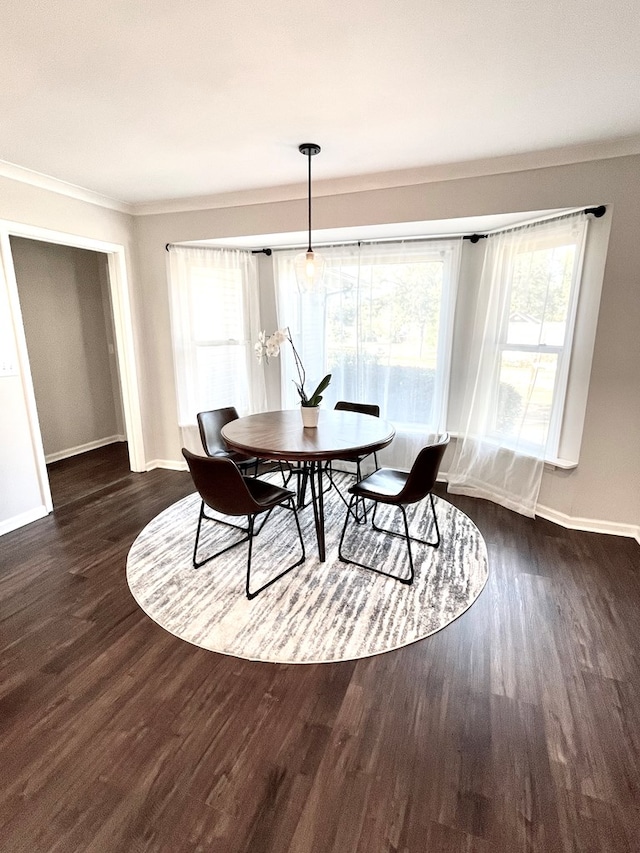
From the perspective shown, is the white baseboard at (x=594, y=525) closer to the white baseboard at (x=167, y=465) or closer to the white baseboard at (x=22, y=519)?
the white baseboard at (x=167, y=465)

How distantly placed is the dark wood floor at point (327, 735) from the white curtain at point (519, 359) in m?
1.12

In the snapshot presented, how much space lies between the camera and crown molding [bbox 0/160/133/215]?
9.16ft

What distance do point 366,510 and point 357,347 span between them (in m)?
1.54

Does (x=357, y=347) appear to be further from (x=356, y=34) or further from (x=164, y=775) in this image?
(x=164, y=775)

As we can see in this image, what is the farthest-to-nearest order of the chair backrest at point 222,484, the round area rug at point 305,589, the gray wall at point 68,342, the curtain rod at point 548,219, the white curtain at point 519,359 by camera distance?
the gray wall at point 68,342 < the white curtain at point 519,359 < the curtain rod at point 548,219 < the chair backrest at point 222,484 < the round area rug at point 305,589

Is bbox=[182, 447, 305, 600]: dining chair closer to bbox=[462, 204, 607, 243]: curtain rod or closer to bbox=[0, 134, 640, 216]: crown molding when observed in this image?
bbox=[0, 134, 640, 216]: crown molding

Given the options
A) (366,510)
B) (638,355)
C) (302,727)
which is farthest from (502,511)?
(302,727)

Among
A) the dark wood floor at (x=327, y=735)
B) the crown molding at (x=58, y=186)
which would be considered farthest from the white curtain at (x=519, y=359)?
the crown molding at (x=58, y=186)

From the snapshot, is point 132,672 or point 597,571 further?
point 597,571

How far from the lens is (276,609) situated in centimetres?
216

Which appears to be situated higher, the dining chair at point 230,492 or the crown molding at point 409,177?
the crown molding at point 409,177

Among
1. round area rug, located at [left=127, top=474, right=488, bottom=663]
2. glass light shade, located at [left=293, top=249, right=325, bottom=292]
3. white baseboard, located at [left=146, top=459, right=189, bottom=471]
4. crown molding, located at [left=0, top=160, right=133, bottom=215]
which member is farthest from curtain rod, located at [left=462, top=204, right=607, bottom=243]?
white baseboard, located at [left=146, top=459, right=189, bottom=471]

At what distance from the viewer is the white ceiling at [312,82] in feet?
4.71

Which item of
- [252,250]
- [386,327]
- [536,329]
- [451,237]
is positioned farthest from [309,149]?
[536,329]
